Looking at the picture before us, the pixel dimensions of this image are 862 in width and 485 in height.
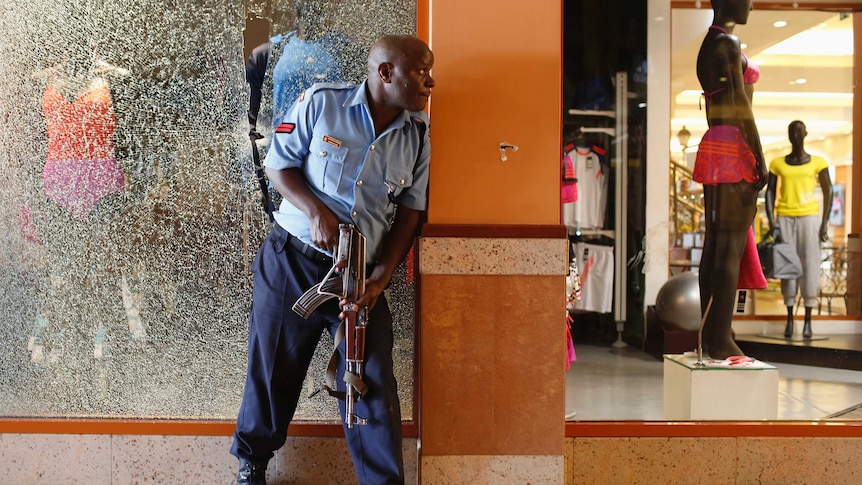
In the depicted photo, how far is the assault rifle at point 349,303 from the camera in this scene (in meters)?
2.03

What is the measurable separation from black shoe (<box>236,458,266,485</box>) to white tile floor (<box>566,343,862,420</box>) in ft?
3.44

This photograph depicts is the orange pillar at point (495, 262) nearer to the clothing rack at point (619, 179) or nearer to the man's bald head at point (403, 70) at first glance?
the man's bald head at point (403, 70)

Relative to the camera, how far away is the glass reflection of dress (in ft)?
8.34

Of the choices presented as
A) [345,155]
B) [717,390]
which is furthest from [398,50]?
[717,390]

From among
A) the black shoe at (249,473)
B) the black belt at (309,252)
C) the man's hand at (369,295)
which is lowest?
the black shoe at (249,473)

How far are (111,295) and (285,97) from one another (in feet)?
2.91

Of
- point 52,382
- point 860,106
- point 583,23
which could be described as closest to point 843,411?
point 860,106

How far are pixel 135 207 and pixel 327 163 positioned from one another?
84cm

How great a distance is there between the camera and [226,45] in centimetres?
254

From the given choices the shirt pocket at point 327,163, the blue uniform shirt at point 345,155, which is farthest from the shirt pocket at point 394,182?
the shirt pocket at point 327,163

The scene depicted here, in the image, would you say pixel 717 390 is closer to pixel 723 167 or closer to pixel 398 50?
pixel 723 167

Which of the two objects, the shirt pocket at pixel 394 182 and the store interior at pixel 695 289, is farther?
the store interior at pixel 695 289

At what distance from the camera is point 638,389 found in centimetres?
272

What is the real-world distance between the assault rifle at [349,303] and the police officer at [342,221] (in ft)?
0.12
